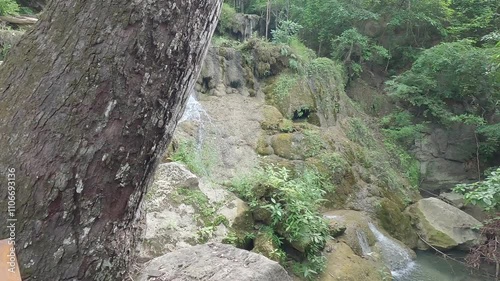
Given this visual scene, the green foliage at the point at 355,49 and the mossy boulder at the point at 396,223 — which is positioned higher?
the green foliage at the point at 355,49

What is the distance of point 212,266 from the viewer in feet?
8.84

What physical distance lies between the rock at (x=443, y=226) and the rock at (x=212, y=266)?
7463mm

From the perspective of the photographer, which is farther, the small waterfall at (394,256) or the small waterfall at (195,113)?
the small waterfall at (195,113)

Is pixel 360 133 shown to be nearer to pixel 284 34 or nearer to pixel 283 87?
pixel 283 87

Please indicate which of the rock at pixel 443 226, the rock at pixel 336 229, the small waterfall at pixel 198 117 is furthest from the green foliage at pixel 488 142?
the small waterfall at pixel 198 117

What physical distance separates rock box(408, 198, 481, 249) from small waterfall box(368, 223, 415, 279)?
118 centimetres

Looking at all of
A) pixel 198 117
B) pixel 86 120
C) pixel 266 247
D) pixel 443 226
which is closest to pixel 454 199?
pixel 443 226

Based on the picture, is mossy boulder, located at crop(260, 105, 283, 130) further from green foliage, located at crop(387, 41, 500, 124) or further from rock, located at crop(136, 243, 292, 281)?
rock, located at crop(136, 243, 292, 281)

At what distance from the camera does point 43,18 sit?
3.79ft

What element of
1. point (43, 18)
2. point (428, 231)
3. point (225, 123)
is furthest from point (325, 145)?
point (43, 18)

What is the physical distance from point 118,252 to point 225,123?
7486 millimetres

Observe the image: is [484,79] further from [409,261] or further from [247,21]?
[247,21]

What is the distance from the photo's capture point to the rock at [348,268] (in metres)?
5.65

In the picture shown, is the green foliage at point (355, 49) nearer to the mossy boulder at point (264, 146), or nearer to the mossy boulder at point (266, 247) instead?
the mossy boulder at point (264, 146)
